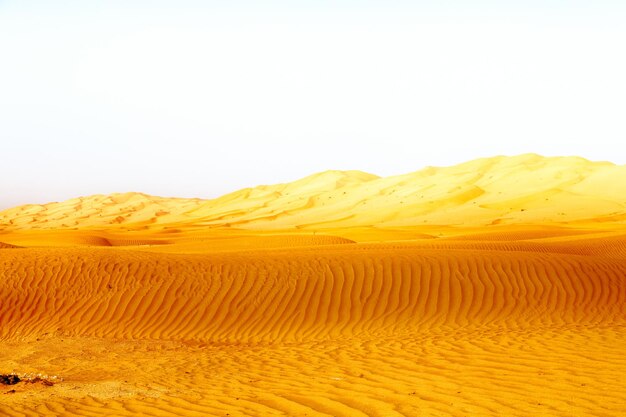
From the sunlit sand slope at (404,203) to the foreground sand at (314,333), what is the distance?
109 ft

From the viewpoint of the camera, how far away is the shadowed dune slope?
11.7 m

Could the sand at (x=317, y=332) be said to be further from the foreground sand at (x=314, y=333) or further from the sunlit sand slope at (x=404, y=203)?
the sunlit sand slope at (x=404, y=203)

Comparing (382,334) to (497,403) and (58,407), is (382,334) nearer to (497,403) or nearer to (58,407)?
(497,403)

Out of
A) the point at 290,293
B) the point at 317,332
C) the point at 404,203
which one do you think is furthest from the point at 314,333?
the point at 404,203

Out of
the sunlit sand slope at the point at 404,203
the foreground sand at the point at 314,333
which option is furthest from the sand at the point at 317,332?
the sunlit sand slope at the point at 404,203

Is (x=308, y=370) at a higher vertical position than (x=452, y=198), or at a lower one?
lower

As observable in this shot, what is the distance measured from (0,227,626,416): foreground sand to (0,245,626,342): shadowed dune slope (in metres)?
0.04

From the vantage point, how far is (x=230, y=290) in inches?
520

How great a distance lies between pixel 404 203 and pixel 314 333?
Result: 57.3 m

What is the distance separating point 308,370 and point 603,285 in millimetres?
8912

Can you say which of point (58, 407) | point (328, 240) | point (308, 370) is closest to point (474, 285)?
point (308, 370)

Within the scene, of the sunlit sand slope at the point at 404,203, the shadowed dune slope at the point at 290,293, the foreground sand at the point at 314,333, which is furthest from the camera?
the sunlit sand slope at the point at 404,203

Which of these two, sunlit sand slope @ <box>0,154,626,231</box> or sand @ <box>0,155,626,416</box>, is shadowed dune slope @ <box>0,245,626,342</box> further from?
sunlit sand slope @ <box>0,154,626,231</box>

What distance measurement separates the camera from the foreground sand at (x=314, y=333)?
6.34m
